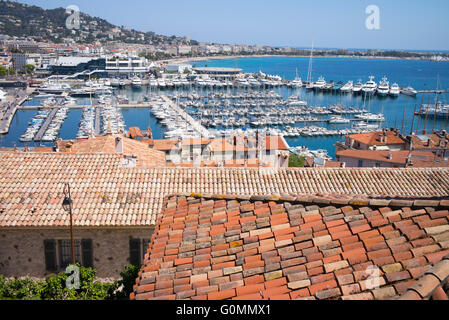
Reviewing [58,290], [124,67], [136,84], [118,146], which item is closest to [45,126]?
[118,146]

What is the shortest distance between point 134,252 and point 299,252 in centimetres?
626

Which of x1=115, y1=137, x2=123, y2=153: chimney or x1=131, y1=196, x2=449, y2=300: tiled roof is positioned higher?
x1=131, y1=196, x2=449, y2=300: tiled roof

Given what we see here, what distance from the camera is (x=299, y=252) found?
Result: 4.20m

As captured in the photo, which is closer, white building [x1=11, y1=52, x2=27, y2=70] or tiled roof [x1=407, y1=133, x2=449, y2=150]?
tiled roof [x1=407, y1=133, x2=449, y2=150]

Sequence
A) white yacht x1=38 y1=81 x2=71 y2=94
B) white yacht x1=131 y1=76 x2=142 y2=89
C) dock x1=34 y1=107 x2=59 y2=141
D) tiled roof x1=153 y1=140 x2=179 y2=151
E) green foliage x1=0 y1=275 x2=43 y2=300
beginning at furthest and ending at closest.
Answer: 1. white yacht x1=131 y1=76 x2=142 y2=89
2. white yacht x1=38 y1=81 x2=71 y2=94
3. dock x1=34 y1=107 x2=59 y2=141
4. tiled roof x1=153 y1=140 x2=179 y2=151
5. green foliage x1=0 y1=275 x2=43 y2=300

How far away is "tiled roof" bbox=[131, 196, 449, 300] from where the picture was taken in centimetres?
349

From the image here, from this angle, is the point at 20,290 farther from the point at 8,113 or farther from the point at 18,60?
the point at 18,60

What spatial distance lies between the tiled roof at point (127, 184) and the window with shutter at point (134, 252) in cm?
55

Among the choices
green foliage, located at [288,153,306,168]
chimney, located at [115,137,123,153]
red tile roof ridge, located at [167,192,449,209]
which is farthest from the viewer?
green foliage, located at [288,153,306,168]

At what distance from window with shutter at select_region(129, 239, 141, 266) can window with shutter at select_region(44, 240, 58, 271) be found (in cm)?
179

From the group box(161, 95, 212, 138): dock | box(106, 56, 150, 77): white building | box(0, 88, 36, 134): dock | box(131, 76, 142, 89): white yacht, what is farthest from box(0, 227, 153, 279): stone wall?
box(106, 56, 150, 77): white building

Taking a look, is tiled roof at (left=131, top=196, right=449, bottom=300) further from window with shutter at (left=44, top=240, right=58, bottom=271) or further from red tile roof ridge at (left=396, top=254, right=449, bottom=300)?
window with shutter at (left=44, top=240, right=58, bottom=271)
